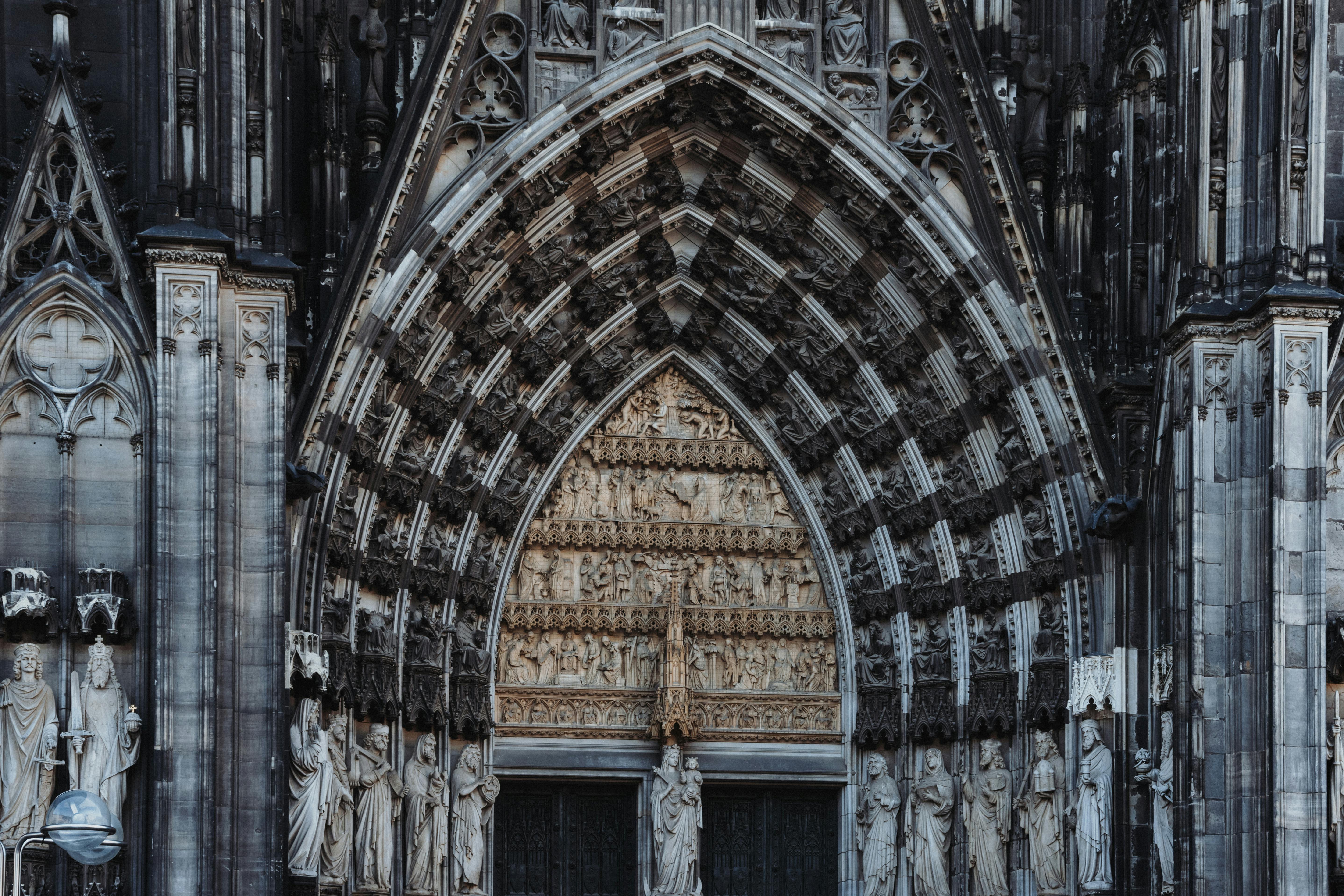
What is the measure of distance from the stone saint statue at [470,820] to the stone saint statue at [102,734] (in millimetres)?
3788

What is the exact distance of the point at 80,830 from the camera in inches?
431

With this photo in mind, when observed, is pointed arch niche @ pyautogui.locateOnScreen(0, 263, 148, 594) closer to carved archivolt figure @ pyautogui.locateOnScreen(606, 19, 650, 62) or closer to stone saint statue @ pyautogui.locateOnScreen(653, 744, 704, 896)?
carved archivolt figure @ pyautogui.locateOnScreen(606, 19, 650, 62)

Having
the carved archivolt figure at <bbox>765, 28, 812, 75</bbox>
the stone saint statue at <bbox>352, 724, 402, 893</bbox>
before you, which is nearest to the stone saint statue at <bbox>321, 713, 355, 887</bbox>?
the stone saint statue at <bbox>352, 724, 402, 893</bbox>

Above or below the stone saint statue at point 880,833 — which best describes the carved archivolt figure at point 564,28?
above

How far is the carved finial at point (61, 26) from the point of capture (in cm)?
1510

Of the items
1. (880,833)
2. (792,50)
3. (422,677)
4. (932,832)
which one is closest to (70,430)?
(422,677)

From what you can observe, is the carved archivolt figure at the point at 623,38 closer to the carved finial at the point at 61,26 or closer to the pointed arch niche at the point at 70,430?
the carved finial at the point at 61,26

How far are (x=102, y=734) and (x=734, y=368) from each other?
658cm

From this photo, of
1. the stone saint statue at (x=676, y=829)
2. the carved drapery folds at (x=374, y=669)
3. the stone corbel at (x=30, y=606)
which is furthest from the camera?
the stone saint statue at (x=676, y=829)

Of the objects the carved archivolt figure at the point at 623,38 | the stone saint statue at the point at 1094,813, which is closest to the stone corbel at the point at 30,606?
the carved archivolt figure at the point at 623,38

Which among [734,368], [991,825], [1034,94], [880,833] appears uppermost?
[1034,94]

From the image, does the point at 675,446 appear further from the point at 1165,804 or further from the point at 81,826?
the point at 81,826

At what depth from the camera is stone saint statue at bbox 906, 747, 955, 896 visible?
58.6ft

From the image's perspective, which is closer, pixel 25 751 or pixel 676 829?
pixel 25 751
